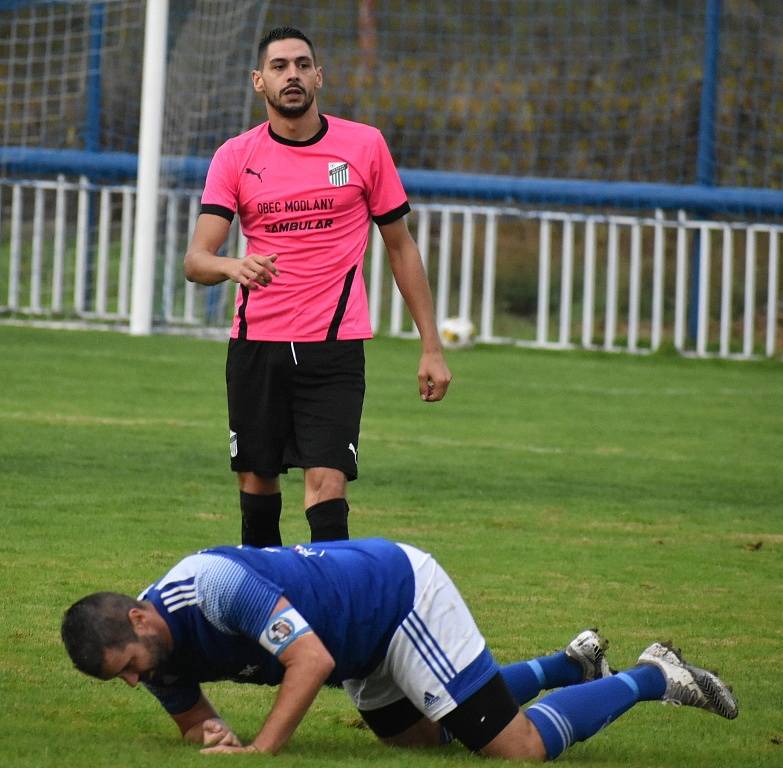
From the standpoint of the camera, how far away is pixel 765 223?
1902cm

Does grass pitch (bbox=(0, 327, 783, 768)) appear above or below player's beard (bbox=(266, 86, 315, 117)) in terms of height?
below

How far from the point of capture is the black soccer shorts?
20.9 ft

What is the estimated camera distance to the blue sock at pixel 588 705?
5.00 metres

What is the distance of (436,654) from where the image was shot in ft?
16.0

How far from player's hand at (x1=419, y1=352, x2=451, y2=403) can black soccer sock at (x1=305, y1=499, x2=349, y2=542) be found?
0.50 metres


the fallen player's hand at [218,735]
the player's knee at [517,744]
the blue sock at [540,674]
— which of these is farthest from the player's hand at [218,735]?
the blue sock at [540,674]

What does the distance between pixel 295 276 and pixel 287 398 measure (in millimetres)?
436

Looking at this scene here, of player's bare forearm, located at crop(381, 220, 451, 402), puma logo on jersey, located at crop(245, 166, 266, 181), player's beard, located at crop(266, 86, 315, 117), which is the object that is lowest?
player's bare forearm, located at crop(381, 220, 451, 402)

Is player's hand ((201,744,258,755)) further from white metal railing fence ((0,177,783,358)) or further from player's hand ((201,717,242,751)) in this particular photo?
white metal railing fence ((0,177,783,358))

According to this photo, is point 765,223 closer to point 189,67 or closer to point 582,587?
point 189,67

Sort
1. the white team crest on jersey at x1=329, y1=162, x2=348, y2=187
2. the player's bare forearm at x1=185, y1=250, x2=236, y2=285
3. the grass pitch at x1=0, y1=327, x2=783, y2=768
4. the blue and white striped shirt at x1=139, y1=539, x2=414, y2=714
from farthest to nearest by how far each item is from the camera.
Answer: the white team crest on jersey at x1=329, y1=162, x2=348, y2=187
the player's bare forearm at x1=185, y1=250, x2=236, y2=285
the grass pitch at x1=0, y1=327, x2=783, y2=768
the blue and white striped shirt at x1=139, y1=539, x2=414, y2=714

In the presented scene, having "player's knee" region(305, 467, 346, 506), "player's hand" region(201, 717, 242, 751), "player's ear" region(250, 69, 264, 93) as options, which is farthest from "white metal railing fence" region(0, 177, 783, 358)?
"player's hand" region(201, 717, 242, 751)

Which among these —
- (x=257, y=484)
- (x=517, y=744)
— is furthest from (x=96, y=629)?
(x=257, y=484)

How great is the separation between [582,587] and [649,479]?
10.8ft
